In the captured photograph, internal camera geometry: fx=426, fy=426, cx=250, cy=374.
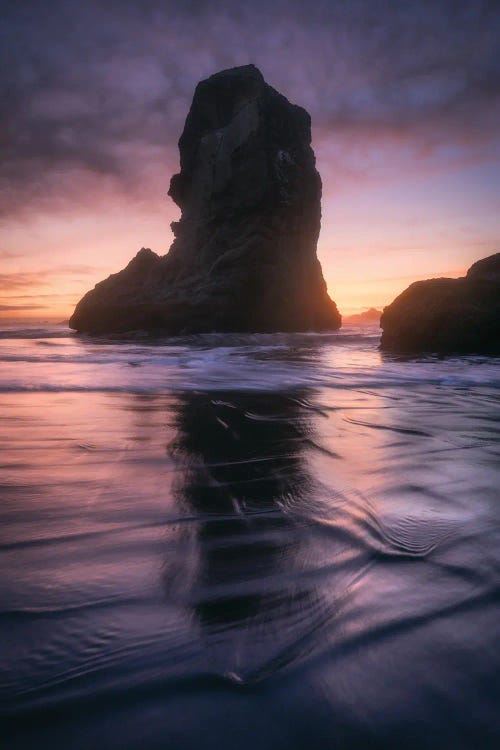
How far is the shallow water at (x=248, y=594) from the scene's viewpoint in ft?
2.81

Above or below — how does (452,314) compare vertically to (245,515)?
above

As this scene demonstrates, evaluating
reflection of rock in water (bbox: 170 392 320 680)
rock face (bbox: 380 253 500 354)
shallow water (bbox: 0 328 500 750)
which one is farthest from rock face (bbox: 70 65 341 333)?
shallow water (bbox: 0 328 500 750)

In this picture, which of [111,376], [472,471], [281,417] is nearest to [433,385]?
[281,417]

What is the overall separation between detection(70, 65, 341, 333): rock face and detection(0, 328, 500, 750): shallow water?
25.6 meters

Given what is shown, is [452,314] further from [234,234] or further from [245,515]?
[234,234]

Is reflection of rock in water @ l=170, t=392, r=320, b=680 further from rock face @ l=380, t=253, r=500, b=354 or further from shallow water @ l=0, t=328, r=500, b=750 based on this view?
rock face @ l=380, t=253, r=500, b=354

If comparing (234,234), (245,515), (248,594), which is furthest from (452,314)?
(234,234)

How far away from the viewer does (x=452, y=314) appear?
39.5ft

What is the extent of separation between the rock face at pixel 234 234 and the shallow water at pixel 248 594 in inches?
1010

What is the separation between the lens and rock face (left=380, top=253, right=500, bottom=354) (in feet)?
38.6

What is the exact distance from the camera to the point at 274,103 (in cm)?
3000

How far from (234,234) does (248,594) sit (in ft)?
101

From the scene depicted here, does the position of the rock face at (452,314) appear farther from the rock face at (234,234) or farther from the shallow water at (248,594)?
the rock face at (234,234)

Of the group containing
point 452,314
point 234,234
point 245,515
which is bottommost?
point 245,515
